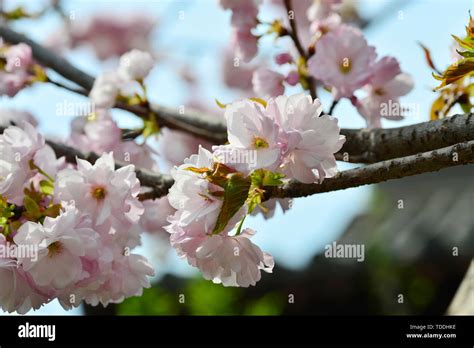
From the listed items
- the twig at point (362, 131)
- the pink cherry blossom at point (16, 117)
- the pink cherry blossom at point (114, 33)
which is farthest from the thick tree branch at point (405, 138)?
the pink cherry blossom at point (114, 33)

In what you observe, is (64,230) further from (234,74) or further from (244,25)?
(234,74)

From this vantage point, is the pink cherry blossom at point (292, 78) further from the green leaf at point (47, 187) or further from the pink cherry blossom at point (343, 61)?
the green leaf at point (47, 187)

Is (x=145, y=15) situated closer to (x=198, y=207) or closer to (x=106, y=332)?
(x=106, y=332)

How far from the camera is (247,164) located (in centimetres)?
84

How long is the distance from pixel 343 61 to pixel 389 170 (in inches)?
18.5

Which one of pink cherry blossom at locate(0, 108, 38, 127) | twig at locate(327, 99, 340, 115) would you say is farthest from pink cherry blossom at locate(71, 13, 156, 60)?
twig at locate(327, 99, 340, 115)

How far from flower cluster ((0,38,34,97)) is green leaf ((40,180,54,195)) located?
1.82ft

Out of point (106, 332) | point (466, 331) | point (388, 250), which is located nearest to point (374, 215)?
point (388, 250)

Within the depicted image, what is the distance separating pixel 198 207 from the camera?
88 cm

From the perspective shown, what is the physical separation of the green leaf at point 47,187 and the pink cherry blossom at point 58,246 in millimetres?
111

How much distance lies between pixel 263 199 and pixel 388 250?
4.58 metres

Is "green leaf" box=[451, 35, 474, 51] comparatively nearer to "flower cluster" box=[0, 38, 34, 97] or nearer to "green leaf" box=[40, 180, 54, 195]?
"green leaf" box=[40, 180, 54, 195]

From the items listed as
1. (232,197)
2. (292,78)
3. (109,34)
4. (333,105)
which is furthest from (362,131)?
(109,34)

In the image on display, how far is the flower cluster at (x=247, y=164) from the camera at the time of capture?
85cm
